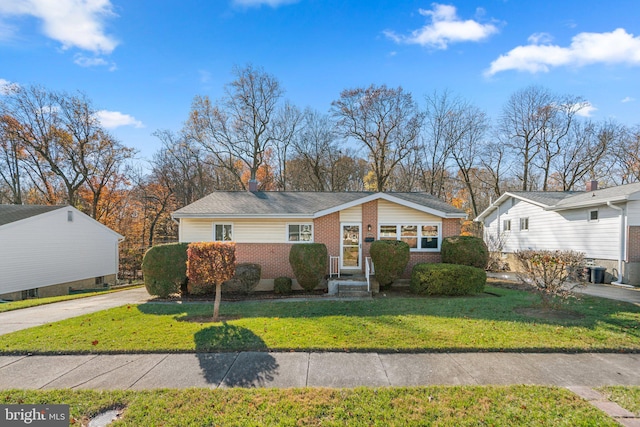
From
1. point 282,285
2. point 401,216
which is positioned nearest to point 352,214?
point 401,216

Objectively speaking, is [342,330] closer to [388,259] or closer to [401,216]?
[388,259]

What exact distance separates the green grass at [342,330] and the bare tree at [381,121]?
19.9 m

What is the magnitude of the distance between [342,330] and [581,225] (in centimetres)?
1529

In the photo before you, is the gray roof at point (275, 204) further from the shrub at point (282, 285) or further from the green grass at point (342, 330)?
the green grass at point (342, 330)

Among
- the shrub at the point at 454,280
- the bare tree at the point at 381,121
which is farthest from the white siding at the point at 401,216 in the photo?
the bare tree at the point at 381,121

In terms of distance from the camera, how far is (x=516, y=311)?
7566 mm

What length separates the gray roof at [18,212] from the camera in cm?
1439

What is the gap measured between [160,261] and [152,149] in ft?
73.3

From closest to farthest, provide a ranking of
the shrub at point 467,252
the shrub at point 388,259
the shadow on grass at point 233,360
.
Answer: the shadow on grass at point 233,360 → the shrub at point 388,259 → the shrub at point 467,252

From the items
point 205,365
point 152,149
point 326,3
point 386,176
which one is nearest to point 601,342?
point 205,365

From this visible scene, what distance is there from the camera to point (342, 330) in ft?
19.8

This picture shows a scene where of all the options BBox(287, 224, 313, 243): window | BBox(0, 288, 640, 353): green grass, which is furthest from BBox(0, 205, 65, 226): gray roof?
BBox(287, 224, 313, 243): window

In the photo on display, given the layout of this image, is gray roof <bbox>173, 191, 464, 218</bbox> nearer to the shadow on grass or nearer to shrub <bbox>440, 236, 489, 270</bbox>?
shrub <bbox>440, 236, 489, 270</bbox>

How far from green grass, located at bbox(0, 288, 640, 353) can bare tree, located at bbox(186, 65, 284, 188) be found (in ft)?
69.1
